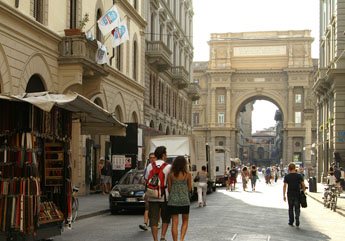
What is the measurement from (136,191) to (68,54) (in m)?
6.91

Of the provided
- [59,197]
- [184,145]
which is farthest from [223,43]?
[59,197]

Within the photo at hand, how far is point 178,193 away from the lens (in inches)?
405

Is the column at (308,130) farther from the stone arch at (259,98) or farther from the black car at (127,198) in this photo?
the black car at (127,198)

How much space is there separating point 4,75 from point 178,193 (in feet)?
32.4

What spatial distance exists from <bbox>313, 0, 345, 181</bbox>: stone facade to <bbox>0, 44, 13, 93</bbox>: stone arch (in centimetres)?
2356

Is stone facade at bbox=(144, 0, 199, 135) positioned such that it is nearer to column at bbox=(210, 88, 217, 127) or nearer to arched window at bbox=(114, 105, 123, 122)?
arched window at bbox=(114, 105, 123, 122)

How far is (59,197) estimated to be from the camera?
11836 millimetres

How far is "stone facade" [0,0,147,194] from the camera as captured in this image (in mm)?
18667

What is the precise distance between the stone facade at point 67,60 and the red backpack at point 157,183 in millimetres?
8999

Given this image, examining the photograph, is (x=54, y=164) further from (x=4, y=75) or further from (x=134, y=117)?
(x=134, y=117)

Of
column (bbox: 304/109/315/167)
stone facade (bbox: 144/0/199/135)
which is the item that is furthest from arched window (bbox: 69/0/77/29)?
column (bbox: 304/109/315/167)

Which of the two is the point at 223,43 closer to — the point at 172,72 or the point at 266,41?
the point at 266,41

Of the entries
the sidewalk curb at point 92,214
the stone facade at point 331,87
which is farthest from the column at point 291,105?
the sidewalk curb at point 92,214

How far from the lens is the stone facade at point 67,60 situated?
18.7 m
